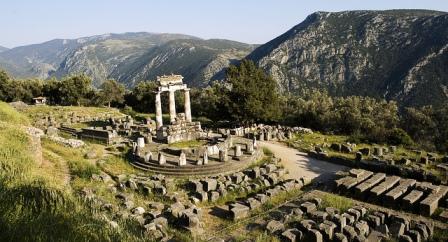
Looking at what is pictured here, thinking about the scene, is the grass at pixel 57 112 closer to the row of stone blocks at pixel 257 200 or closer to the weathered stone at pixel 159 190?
the weathered stone at pixel 159 190

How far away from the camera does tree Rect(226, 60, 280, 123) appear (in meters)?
46.3

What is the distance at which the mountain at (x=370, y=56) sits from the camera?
113000mm

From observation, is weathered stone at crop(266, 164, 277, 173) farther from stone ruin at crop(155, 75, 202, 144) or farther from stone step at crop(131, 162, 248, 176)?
stone ruin at crop(155, 75, 202, 144)

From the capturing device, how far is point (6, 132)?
17359 millimetres

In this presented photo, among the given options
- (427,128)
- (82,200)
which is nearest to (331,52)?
(427,128)

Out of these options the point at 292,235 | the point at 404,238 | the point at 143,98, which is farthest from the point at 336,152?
the point at 143,98

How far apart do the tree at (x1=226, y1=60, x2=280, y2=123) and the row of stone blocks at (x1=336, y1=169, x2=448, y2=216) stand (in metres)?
21.4

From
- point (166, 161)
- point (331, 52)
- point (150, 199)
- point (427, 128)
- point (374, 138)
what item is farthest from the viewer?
point (331, 52)

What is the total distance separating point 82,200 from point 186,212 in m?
10.4

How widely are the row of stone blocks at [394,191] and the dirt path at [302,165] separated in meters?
3.10

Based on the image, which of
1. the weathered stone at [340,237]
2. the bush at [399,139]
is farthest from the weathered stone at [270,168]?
the bush at [399,139]

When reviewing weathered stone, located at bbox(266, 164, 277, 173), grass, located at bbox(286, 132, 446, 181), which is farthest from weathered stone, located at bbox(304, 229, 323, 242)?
grass, located at bbox(286, 132, 446, 181)

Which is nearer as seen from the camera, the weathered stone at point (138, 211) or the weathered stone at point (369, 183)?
the weathered stone at point (138, 211)

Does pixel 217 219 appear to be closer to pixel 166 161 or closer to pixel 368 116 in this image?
pixel 166 161
